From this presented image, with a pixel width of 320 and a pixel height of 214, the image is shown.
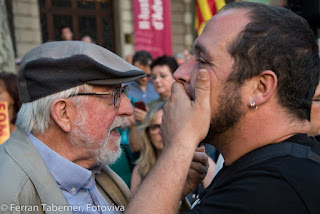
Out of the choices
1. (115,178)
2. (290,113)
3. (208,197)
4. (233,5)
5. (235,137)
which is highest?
(233,5)

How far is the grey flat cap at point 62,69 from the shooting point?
1.53 m

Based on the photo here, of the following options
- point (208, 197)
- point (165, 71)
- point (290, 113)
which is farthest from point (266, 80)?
point (165, 71)

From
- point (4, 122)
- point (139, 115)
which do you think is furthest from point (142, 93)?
point (4, 122)

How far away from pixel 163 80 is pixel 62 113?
314 cm

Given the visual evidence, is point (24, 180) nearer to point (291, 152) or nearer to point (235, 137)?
point (235, 137)

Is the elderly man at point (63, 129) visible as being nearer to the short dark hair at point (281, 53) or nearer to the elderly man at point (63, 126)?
the elderly man at point (63, 126)

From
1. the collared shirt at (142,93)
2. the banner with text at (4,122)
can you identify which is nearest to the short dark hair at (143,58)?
the collared shirt at (142,93)

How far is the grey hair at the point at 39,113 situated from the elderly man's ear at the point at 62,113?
2 centimetres

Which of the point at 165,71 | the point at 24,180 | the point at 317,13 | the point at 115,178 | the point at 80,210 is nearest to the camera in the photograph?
the point at 24,180

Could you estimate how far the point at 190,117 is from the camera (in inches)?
50.9

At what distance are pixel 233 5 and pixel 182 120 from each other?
586mm

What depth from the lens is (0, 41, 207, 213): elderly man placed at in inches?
56.0

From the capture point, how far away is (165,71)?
480cm

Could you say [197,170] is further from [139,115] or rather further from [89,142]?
[139,115]
